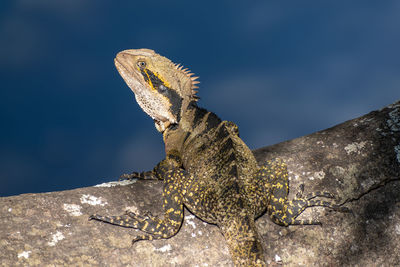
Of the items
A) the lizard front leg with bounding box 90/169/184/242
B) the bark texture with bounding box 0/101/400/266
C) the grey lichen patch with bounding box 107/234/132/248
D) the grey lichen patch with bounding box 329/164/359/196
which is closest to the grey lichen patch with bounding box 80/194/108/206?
the bark texture with bounding box 0/101/400/266

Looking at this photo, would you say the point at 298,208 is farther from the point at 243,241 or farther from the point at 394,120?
the point at 394,120

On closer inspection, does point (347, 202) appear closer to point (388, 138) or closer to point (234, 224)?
point (388, 138)

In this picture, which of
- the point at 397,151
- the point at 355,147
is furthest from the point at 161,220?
the point at 397,151

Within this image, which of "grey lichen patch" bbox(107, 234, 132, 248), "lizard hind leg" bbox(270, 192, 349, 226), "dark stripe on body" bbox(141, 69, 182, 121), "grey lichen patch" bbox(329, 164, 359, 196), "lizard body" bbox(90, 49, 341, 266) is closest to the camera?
"grey lichen patch" bbox(107, 234, 132, 248)

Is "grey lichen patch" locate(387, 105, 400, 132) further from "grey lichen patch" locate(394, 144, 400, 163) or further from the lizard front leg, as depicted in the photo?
the lizard front leg

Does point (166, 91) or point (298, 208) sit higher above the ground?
point (166, 91)

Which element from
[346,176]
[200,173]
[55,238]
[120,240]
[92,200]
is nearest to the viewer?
[55,238]
